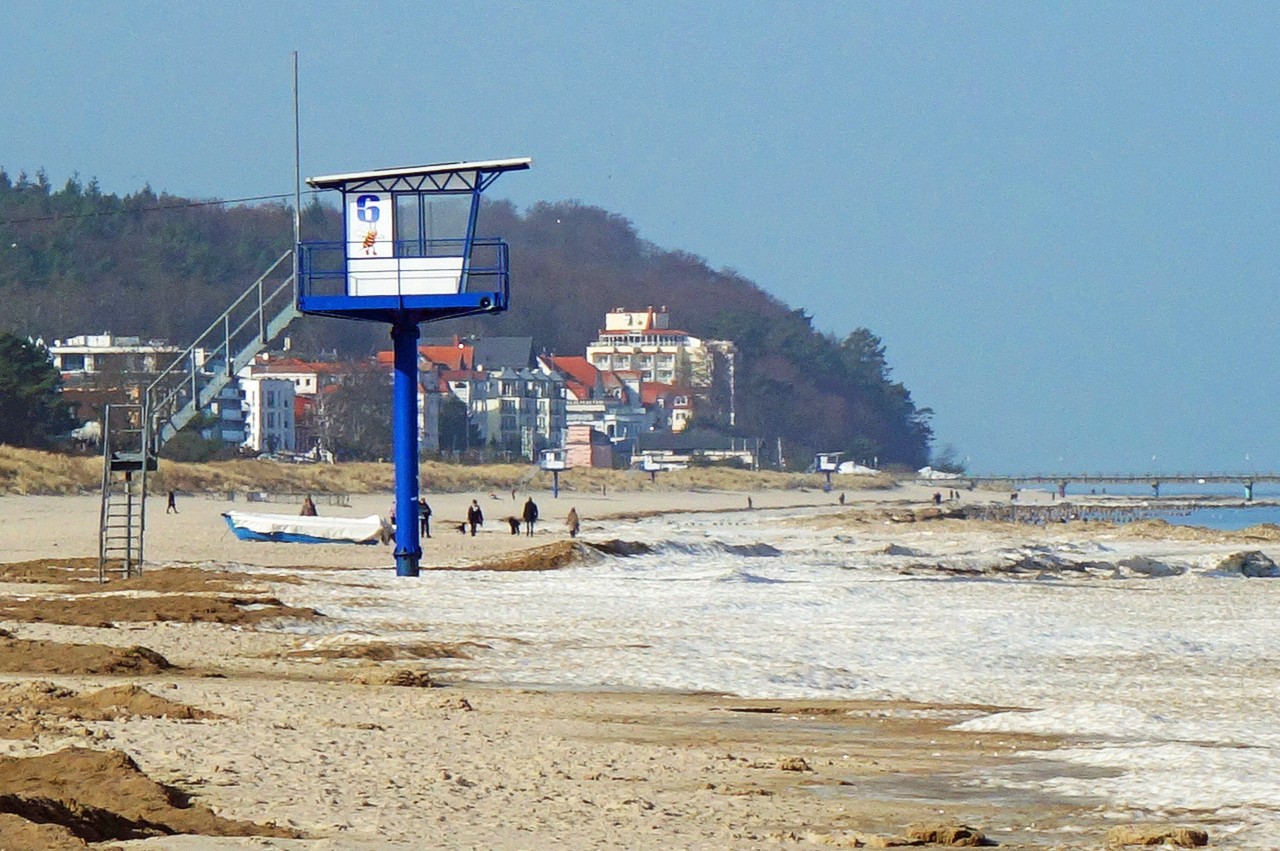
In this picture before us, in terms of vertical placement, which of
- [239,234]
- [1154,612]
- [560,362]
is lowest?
[1154,612]

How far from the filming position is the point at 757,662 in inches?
714

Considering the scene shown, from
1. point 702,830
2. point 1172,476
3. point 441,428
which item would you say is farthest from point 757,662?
point 1172,476

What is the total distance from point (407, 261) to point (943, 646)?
12.6 m

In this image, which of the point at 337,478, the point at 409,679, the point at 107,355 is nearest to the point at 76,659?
the point at 409,679

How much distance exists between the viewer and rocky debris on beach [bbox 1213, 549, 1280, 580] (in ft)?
128

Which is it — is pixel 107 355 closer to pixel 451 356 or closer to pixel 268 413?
pixel 268 413

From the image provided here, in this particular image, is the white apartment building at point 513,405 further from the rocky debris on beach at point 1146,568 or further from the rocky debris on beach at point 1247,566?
the rocky debris on beach at point 1146,568

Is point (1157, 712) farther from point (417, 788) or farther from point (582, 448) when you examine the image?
point (582, 448)

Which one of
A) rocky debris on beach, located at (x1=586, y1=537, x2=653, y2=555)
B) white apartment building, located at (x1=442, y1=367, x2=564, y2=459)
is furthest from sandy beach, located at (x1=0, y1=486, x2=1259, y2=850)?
white apartment building, located at (x1=442, y1=367, x2=564, y2=459)

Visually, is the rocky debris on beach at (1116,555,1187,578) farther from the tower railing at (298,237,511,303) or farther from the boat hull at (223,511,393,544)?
the boat hull at (223,511,393,544)

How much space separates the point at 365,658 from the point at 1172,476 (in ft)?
492

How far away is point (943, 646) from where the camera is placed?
2034cm

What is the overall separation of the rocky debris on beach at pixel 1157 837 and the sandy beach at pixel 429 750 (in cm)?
4

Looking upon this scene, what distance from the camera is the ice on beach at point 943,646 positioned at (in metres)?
12.5
